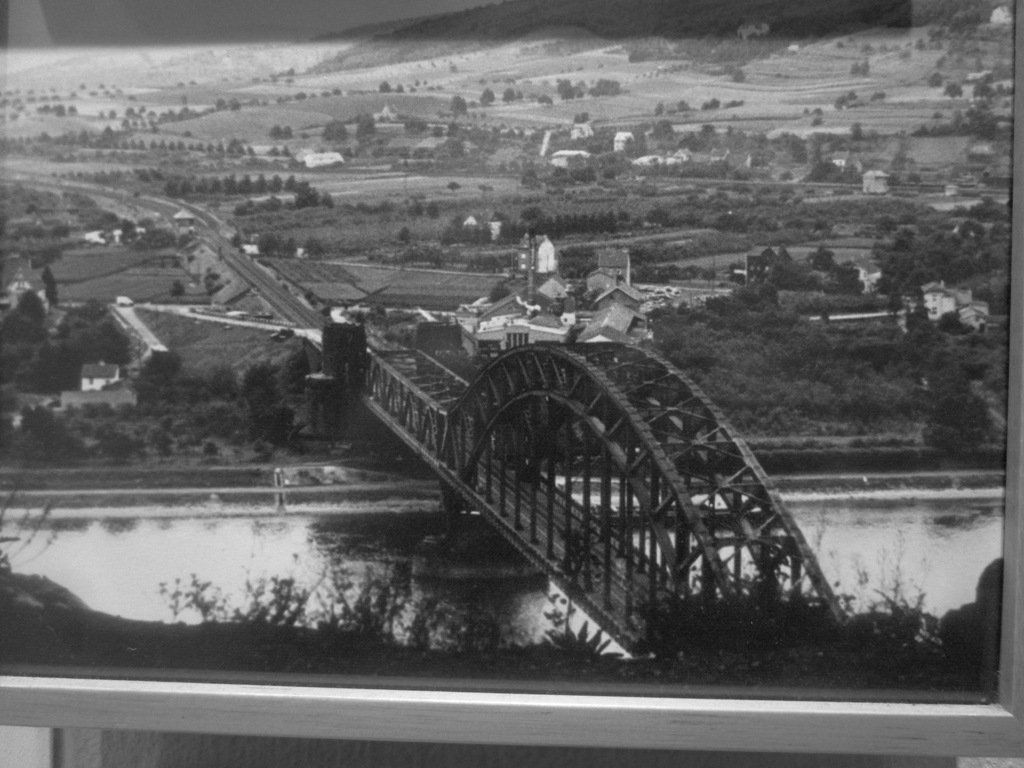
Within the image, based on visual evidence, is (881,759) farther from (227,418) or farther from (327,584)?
(227,418)

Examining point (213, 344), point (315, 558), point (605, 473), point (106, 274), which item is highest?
point (106, 274)

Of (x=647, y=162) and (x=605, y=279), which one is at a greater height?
(x=647, y=162)

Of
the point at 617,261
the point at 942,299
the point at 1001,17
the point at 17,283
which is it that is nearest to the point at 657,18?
the point at 617,261

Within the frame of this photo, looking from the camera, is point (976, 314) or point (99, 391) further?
point (99, 391)

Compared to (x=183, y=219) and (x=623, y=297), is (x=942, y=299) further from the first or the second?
(x=183, y=219)

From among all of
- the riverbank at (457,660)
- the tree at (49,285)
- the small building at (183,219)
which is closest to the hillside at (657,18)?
the small building at (183,219)

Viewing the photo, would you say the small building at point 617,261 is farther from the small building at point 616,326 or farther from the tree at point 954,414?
the tree at point 954,414

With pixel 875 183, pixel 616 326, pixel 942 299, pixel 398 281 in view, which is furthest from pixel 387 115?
pixel 942 299

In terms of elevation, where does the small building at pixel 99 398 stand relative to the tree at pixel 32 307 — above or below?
below
